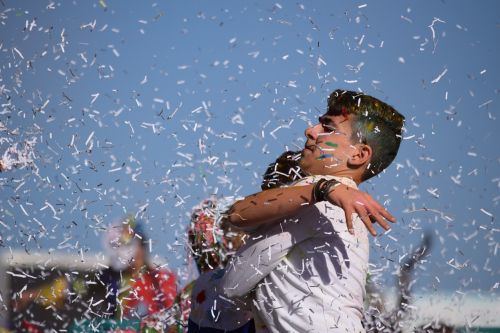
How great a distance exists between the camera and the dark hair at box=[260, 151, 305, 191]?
4094mm

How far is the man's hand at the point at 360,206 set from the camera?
9.76 ft

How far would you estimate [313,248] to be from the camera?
335 centimetres

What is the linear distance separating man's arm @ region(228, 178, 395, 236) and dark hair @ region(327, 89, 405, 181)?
20.6 inches

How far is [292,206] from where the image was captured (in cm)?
327

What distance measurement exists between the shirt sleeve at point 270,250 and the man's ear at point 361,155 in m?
0.45

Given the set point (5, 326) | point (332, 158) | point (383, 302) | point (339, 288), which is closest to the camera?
point (339, 288)

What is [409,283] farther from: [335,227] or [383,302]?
[335,227]

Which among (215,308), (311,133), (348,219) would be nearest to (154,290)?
(215,308)

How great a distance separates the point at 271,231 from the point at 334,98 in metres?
0.82

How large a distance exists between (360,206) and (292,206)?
0.37 metres

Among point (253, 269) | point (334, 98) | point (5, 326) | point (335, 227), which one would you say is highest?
point (334, 98)

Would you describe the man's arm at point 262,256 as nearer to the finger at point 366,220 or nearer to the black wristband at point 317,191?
the black wristband at point 317,191

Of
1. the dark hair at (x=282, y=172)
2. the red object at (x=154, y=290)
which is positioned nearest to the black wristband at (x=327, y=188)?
the dark hair at (x=282, y=172)

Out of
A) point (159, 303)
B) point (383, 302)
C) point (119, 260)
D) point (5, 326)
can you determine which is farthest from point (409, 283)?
point (5, 326)
